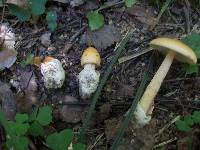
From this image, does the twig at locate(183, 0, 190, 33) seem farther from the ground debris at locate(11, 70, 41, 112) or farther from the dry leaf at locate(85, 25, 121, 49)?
the ground debris at locate(11, 70, 41, 112)

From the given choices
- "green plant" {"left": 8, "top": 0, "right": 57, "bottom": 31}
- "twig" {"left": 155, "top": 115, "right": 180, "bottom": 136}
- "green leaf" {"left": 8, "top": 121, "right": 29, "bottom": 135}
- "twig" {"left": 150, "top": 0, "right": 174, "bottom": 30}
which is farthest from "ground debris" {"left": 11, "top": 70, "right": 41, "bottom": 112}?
"twig" {"left": 150, "top": 0, "right": 174, "bottom": 30}

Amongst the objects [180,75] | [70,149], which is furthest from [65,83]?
[180,75]

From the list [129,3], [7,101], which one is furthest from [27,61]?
[129,3]

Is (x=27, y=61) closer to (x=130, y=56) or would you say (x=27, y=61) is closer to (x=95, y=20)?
(x=95, y=20)

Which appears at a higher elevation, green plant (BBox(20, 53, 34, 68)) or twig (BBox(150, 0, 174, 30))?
twig (BBox(150, 0, 174, 30))

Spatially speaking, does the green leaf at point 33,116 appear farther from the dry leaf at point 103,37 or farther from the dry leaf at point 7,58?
the dry leaf at point 103,37
